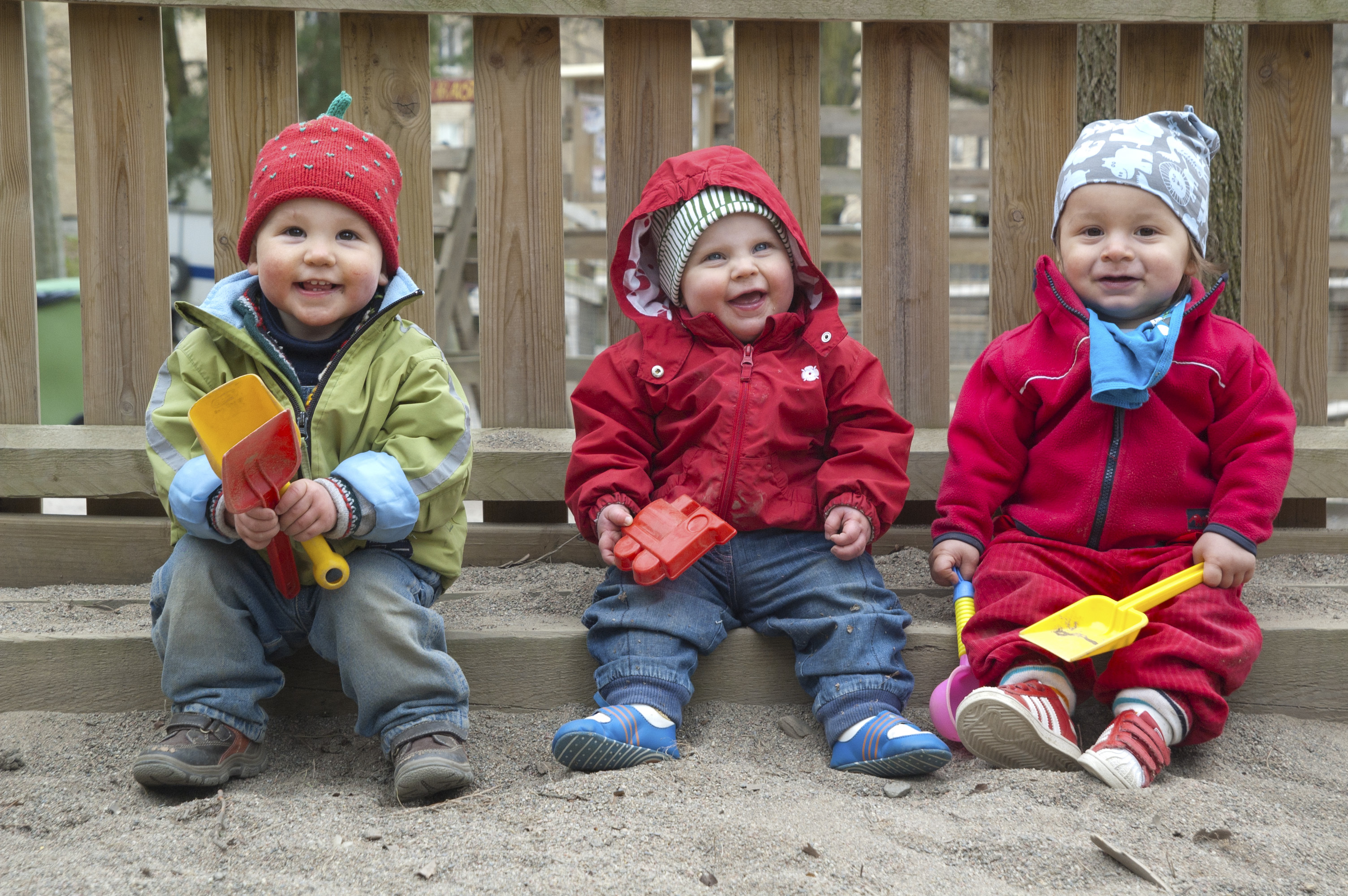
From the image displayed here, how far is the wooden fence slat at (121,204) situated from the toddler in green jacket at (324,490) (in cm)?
59

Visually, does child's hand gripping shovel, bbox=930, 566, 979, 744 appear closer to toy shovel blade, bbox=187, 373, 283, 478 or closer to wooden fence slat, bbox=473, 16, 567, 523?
wooden fence slat, bbox=473, 16, 567, 523

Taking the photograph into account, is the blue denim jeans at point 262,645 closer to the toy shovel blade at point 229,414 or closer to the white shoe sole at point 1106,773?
the toy shovel blade at point 229,414

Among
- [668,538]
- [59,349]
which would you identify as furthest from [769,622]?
[59,349]

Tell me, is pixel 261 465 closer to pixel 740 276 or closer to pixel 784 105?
pixel 740 276

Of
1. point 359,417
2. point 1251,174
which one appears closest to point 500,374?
point 359,417

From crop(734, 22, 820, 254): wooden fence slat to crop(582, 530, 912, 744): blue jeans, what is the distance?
769mm

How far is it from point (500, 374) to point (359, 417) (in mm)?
722

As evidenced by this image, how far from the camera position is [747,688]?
2215 millimetres

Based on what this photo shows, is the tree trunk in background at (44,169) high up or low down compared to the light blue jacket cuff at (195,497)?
up

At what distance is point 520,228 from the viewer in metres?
2.70

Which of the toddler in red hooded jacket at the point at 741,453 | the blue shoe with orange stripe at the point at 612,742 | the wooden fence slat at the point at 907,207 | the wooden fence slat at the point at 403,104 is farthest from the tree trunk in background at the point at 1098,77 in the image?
the blue shoe with orange stripe at the point at 612,742

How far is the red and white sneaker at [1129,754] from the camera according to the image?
1.76 meters

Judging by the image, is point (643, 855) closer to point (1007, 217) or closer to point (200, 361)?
point (200, 361)

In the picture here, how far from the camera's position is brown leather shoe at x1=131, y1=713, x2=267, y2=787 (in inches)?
70.1
